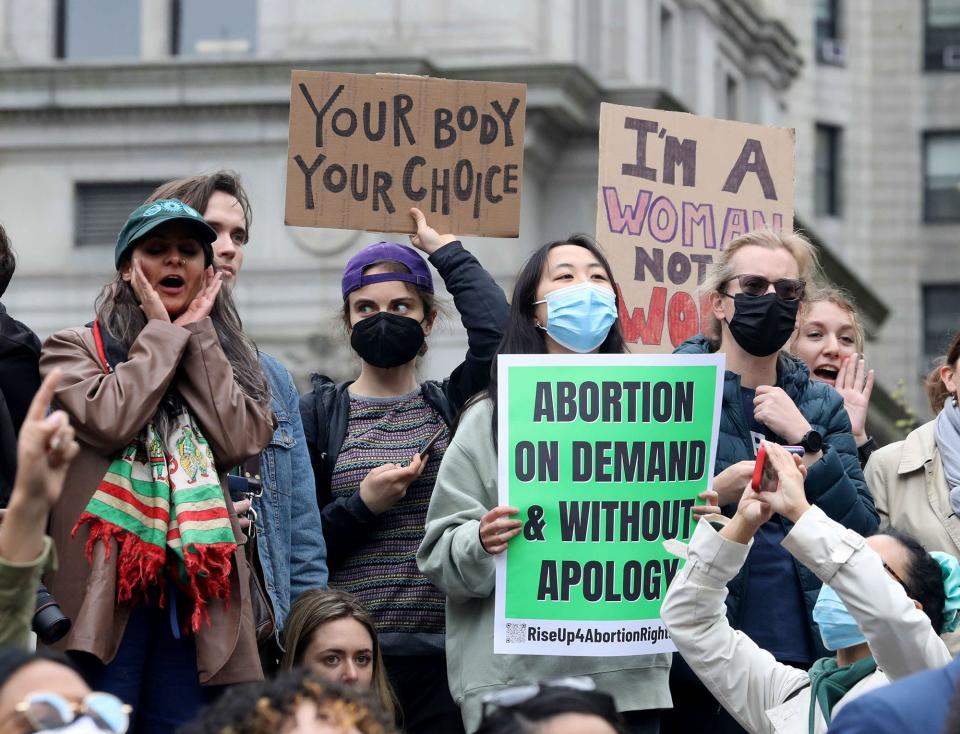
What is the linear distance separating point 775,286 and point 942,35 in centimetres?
4048

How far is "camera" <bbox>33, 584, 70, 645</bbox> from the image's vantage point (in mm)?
5133

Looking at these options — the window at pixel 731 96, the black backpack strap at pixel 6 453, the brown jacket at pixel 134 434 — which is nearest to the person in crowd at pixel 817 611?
the brown jacket at pixel 134 434

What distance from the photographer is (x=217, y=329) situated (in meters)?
6.00

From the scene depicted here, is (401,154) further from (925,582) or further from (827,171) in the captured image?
(827,171)

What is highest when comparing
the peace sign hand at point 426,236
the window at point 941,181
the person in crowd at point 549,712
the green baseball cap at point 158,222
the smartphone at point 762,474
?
the window at point 941,181

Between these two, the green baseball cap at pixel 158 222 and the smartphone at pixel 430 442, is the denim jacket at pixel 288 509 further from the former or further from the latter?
the green baseball cap at pixel 158 222

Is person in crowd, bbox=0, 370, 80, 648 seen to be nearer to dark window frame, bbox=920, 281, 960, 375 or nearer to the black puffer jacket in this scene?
the black puffer jacket

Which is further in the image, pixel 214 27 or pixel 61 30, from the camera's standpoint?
pixel 61 30

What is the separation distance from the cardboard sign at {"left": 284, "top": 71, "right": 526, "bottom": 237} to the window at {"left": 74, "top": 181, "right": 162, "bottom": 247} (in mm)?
15318

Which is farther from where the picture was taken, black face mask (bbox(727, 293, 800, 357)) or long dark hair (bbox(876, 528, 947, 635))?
black face mask (bbox(727, 293, 800, 357))

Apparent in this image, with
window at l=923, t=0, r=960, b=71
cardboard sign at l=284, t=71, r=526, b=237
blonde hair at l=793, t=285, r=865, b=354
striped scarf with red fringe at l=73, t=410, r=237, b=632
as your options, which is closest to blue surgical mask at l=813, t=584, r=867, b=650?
striped scarf with red fringe at l=73, t=410, r=237, b=632

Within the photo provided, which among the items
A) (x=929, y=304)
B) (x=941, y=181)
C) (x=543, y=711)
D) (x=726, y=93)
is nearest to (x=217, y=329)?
(x=543, y=711)

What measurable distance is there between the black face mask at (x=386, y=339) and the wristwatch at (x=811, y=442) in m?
1.36

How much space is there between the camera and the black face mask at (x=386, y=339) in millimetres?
6859
